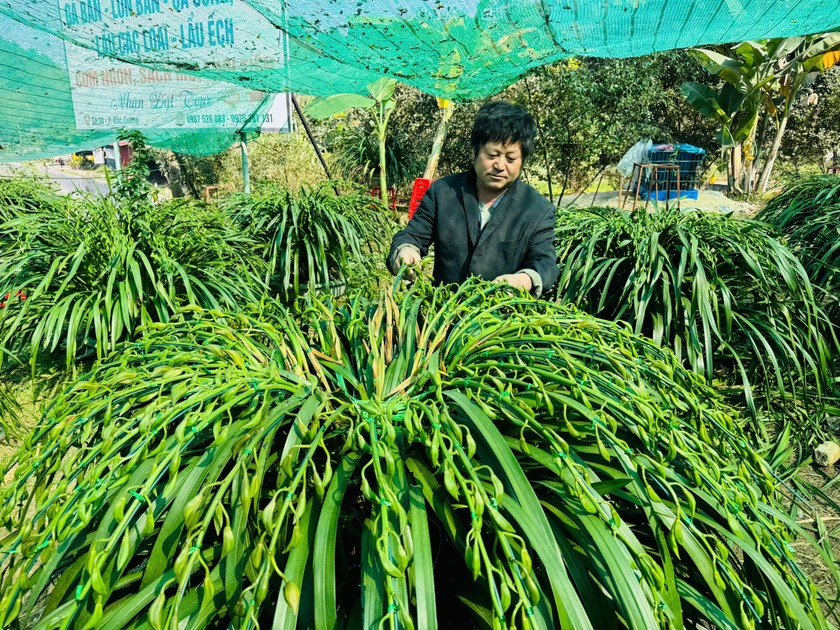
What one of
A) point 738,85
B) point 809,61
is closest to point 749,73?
point 738,85

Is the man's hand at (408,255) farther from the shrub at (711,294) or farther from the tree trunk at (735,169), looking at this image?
the tree trunk at (735,169)

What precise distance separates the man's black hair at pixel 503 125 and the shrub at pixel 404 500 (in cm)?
139

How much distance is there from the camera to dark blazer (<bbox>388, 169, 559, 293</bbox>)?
2955 millimetres

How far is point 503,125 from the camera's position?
2.78 meters

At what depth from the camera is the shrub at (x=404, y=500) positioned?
107 cm

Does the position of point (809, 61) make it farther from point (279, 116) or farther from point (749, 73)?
point (279, 116)

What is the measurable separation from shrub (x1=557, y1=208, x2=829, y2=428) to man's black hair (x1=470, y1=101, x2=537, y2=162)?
122cm

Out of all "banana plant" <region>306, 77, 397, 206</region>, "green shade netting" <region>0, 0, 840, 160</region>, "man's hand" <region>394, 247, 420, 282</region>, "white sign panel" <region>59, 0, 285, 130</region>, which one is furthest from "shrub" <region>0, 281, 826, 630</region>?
"banana plant" <region>306, 77, 397, 206</region>

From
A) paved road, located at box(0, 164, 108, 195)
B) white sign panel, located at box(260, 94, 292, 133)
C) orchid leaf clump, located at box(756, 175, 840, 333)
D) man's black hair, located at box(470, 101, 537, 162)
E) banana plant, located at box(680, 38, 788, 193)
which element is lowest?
paved road, located at box(0, 164, 108, 195)

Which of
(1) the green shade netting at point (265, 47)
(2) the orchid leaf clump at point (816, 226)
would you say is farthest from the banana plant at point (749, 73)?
(1) the green shade netting at point (265, 47)

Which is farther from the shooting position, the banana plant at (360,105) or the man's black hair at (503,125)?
the banana plant at (360,105)

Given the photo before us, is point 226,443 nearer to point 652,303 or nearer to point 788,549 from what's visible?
point 788,549

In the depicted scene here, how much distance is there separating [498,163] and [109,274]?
249 centimetres

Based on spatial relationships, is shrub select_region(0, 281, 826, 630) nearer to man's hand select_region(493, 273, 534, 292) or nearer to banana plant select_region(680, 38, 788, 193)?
man's hand select_region(493, 273, 534, 292)
